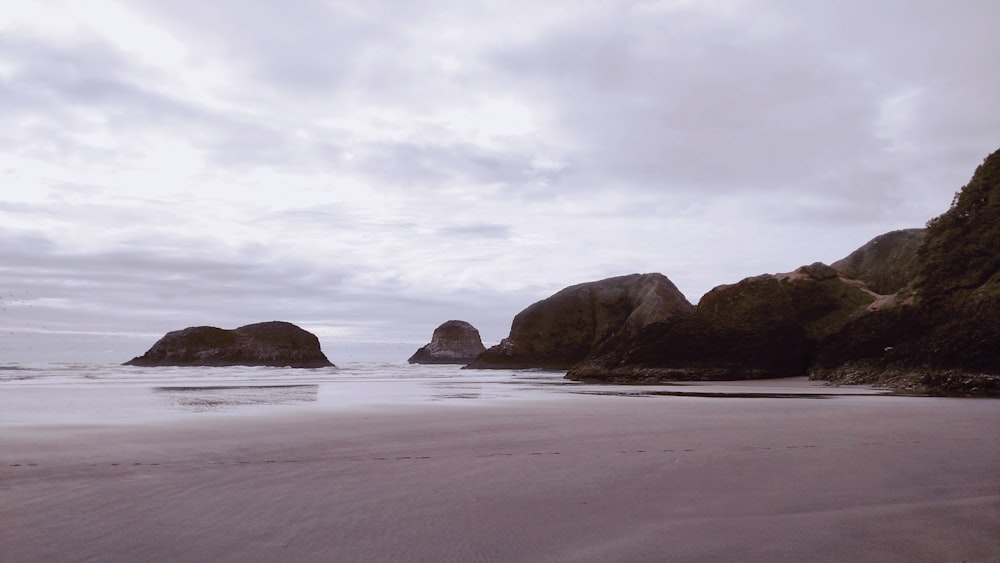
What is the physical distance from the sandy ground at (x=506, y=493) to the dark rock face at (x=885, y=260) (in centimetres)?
2153

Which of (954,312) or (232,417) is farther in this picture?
(954,312)

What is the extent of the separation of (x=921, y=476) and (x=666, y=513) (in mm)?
2018

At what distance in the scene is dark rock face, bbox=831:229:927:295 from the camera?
25.5m

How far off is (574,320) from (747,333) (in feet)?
80.0

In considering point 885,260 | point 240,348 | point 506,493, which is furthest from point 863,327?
point 240,348

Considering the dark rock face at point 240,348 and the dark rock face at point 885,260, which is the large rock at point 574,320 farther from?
the dark rock face at point 240,348

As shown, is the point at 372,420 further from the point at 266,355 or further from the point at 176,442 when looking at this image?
the point at 266,355

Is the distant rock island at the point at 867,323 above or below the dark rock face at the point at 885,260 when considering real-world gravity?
below

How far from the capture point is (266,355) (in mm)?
44781

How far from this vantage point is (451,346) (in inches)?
2502

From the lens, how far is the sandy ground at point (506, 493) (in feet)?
9.00

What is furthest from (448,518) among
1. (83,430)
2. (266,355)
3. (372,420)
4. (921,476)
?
(266,355)

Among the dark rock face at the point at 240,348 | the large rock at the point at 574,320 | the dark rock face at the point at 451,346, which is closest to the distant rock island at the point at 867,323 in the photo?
the large rock at the point at 574,320

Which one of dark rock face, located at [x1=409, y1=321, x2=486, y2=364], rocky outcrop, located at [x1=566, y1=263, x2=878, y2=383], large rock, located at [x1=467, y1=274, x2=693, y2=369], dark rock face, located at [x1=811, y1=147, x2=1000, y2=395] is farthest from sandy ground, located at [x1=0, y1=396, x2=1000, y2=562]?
dark rock face, located at [x1=409, y1=321, x2=486, y2=364]
